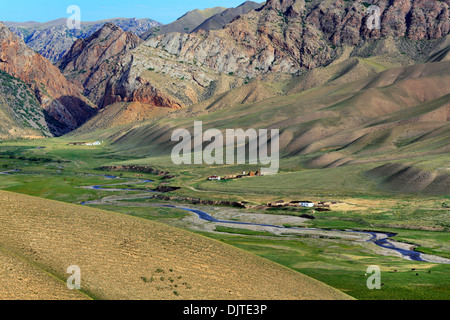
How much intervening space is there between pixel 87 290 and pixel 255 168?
140m

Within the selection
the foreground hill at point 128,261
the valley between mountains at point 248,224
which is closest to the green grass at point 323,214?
the valley between mountains at point 248,224

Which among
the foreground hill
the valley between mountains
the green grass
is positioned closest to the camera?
the foreground hill

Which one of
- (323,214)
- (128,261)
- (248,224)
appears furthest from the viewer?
(323,214)

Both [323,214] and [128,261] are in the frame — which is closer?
[128,261]

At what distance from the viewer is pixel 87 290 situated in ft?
86.2

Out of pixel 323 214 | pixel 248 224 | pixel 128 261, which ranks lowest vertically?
pixel 248 224

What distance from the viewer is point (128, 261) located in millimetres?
30078

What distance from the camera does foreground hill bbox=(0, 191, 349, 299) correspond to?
27.2m

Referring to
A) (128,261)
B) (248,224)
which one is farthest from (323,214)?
(128,261)

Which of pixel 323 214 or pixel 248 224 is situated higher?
pixel 323 214

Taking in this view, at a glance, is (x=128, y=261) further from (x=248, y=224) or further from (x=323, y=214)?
(x=323, y=214)

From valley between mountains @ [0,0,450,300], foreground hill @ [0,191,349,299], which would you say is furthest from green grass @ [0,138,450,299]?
foreground hill @ [0,191,349,299]

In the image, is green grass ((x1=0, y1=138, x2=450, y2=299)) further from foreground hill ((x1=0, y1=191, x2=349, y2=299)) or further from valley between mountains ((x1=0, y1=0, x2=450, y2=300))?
foreground hill ((x1=0, y1=191, x2=349, y2=299))
